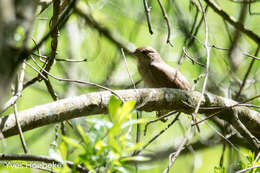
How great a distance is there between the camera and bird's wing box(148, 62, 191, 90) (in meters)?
6.04

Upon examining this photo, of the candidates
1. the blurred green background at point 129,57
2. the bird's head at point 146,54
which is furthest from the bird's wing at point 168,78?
the blurred green background at point 129,57

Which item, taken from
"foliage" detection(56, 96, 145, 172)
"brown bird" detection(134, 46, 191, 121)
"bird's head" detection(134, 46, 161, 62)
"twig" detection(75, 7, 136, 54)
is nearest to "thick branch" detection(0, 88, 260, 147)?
"foliage" detection(56, 96, 145, 172)

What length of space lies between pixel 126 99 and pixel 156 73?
276 centimetres

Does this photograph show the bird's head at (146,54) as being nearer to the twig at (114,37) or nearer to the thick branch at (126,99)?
the twig at (114,37)

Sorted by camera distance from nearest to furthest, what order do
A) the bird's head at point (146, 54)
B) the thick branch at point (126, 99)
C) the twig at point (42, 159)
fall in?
the twig at point (42, 159) < the thick branch at point (126, 99) < the bird's head at point (146, 54)

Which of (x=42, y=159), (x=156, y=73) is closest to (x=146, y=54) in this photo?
(x=156, y=73)

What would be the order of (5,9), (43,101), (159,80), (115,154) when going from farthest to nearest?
1. (43,101)
2. (159,80)
3. (115,154)
4. (5,9)

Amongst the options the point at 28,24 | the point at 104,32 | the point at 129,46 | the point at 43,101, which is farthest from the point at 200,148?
the point at 28,24

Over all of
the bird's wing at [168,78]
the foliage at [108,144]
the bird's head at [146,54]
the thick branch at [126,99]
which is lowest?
the foliage at [108,144]

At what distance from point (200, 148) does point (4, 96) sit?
261 inches

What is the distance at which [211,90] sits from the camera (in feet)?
22.0

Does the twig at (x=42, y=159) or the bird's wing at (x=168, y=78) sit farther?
the bird's wing at (x=168, y=78)

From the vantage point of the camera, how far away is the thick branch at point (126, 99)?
10.8 ft

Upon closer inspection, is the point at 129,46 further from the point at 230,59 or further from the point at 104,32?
the point at 230,59
